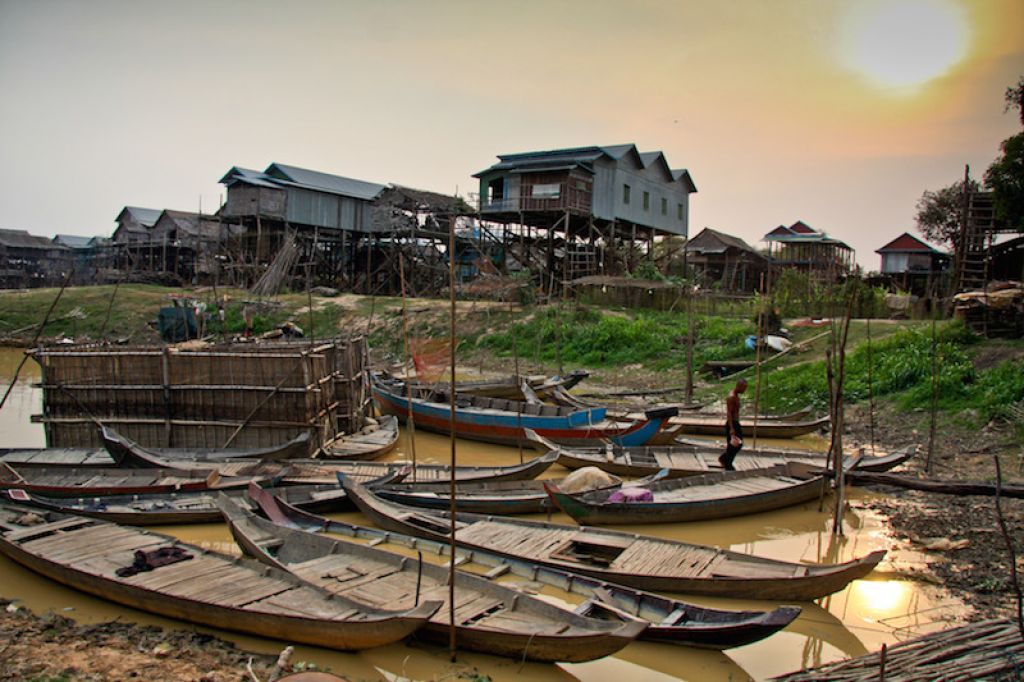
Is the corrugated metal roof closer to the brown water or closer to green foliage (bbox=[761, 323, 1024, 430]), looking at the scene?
green foliage (bbox=[761, 323, 1024, 430])

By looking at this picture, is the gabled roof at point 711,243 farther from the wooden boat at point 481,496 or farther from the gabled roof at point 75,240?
the gabled roof at point 75,240

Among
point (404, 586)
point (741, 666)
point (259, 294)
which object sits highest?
point (259, 294)

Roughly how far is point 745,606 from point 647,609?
1.51m

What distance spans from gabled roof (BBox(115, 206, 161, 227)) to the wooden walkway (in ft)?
162

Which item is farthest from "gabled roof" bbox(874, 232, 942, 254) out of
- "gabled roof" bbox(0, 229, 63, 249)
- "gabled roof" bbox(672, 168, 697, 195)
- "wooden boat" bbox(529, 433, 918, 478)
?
"gabled roof" bbox(0, 229, 63, 249)

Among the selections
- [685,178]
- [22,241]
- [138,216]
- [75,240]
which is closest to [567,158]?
[685,178]

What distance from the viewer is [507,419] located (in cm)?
1505

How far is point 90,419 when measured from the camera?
12.7 meters

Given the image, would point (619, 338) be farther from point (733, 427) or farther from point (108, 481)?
point (108, 481)

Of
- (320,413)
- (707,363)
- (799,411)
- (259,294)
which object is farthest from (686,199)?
(320,413)

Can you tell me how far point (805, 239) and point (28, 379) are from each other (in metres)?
37.3

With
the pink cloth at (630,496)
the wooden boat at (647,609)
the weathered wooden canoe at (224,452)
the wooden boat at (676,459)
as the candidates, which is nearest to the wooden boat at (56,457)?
the weathered wooden canoe at (224,452)

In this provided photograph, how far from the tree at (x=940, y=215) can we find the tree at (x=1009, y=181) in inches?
767

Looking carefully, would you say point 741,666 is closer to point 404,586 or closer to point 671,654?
point 671,654
